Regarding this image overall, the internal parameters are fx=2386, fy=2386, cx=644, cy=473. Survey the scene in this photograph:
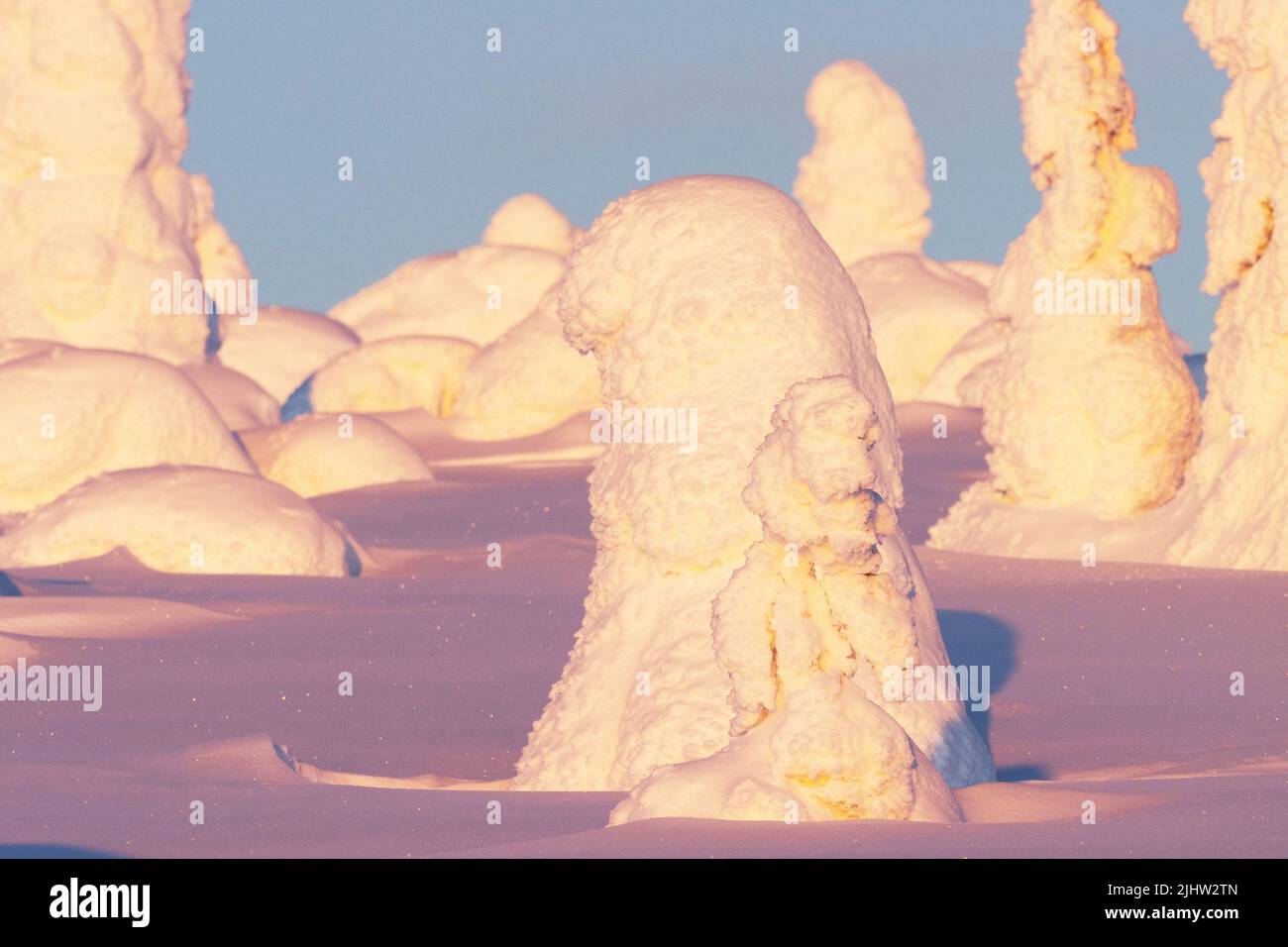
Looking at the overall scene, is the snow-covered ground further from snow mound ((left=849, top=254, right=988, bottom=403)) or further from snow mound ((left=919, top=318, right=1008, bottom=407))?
snow mound ((left=849, top=254, right=988, bottom=403))

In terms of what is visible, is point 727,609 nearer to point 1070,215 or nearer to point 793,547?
point 793,547

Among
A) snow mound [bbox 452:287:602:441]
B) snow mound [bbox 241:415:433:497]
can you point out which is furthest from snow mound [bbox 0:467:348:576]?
snow mound [bbox 452:287:602:441]

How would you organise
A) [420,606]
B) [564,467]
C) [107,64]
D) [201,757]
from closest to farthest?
[201,757] < [420,606] < [564,467] < [107,64]

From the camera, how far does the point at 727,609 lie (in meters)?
6.13

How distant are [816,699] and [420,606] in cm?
769

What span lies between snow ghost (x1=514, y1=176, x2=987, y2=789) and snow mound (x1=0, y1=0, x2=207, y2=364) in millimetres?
24817

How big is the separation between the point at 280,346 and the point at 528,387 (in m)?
9.88

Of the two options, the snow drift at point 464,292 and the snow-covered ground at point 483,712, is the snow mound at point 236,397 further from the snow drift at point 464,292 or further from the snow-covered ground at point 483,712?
the snow-covered ground at point 483,712

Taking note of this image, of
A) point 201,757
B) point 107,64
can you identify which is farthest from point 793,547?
point 107,64

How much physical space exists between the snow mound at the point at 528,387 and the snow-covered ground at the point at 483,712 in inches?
459

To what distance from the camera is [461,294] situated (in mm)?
40406

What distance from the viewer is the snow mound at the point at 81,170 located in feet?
103

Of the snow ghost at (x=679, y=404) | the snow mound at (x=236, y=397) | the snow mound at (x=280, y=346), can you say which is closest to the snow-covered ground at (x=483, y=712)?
the snow ghost at (x=679, y=404)

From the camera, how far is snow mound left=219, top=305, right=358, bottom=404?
37875 mm
